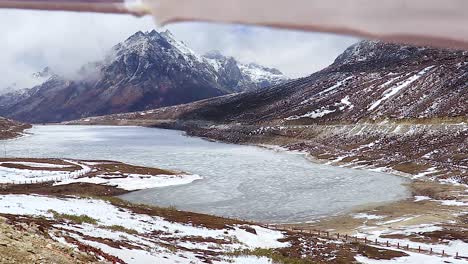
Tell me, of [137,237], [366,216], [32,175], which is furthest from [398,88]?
[137,237]

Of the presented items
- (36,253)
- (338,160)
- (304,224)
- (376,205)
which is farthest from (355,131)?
(36,253)

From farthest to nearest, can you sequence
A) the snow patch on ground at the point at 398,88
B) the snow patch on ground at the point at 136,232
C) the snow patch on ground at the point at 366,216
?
the snow patch on ground at the point at 398,88 < the snow patch on ground at the point at 366,216 < the snow patch on ground at the point at 136,232

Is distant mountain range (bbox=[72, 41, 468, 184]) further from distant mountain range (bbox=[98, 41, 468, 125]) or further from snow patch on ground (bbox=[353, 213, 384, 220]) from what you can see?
snow patch on ground (bbox=[353, 213, 384, 220])

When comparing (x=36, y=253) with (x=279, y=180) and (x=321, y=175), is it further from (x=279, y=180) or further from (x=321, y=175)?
(x=321, y=175)

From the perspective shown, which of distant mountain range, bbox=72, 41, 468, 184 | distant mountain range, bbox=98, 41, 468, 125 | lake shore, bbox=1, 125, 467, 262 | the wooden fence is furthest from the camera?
distant mountain range, bbox=98, 41, 468, 125

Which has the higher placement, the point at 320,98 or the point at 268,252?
the point at 320,98

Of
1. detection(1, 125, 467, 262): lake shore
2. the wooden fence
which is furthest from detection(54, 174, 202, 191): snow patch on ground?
the wooden fence

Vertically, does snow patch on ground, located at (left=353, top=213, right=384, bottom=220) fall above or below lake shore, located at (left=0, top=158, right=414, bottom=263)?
below

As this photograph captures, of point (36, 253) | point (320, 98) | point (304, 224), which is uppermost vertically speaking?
point (320, 98)

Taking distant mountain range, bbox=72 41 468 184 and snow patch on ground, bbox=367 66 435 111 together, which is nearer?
distant mountain range, bbox=72 41 468 184

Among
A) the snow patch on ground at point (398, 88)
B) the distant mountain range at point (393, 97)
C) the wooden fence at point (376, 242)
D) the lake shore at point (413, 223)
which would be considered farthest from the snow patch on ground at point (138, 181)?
the snow patch on ground at point (398, 88)

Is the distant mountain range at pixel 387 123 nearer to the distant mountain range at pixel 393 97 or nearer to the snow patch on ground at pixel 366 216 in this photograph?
the distant mountain range at pixel 393 97
